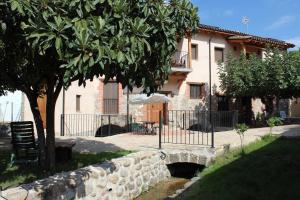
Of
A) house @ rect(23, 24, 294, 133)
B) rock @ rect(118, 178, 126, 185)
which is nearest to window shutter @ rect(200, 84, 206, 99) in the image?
house @ rect(23, 24, 294, 133)

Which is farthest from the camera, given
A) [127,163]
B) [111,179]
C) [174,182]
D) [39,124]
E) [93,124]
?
[93,124]

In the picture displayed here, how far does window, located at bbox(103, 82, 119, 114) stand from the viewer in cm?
2427

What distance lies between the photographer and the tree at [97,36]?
5.52m

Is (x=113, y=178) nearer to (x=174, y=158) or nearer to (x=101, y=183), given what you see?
(x=101, y=183)

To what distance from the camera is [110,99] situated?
24.4 m

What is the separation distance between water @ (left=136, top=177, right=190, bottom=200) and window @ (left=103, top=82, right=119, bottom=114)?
38.8 feet

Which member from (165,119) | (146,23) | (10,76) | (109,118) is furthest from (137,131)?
(146,23)

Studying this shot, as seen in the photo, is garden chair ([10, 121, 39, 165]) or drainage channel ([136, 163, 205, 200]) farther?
drainage channel ([136, 163, 205, 200])

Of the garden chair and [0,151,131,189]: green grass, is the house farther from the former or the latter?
the garden chair

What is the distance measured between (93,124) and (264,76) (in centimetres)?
969

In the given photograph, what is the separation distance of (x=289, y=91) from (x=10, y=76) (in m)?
19.3

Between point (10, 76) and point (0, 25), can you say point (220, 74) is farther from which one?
point (0, 25)

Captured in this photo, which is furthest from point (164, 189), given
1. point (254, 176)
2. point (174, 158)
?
point (254, 176)

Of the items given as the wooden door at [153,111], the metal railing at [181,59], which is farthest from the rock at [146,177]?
the metal railing at [181,59]
